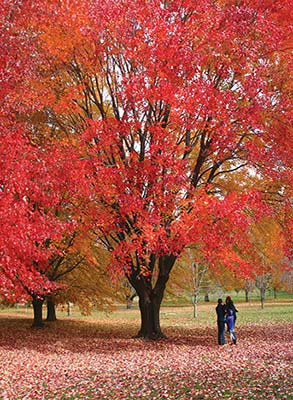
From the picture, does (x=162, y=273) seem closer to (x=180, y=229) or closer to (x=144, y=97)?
(x=180, y=229)

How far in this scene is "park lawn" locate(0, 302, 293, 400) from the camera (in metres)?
10.1

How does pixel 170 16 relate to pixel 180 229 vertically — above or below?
above

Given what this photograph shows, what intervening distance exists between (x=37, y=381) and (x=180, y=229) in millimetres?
6380

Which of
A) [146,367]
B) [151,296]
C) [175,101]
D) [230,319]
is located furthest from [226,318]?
[175,101]

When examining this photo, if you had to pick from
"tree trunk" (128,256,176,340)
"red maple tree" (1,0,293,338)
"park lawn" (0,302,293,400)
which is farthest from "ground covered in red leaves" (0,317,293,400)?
"red maple tree" (1,0,293,338)

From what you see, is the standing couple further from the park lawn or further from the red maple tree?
the red maple tree

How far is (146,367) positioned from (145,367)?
0.03 metres

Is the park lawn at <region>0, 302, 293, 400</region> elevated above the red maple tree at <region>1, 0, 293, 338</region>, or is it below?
below

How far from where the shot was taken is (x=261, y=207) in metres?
17.7

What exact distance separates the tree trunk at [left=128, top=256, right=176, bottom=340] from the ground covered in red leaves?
84cm

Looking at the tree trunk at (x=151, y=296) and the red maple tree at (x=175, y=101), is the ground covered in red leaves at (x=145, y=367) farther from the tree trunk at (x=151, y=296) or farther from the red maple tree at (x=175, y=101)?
the red maple tree at (x=175, y=101)

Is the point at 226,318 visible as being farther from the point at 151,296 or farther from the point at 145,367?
the point at 145,367

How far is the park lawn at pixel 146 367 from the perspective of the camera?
33.3ft

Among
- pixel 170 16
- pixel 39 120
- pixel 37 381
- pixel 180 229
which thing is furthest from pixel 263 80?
pixel 37 381
